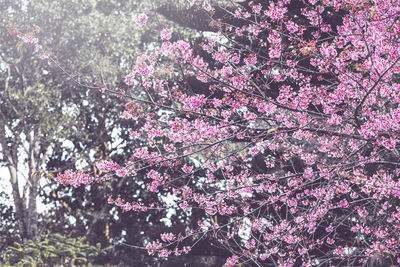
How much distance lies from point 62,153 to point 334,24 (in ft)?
30.8

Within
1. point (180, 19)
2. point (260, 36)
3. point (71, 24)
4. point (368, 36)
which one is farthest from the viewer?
point (71, 24)

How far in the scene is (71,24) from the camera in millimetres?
12766

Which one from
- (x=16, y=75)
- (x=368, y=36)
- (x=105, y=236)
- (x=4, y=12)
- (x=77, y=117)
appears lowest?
(x=105, y=236)

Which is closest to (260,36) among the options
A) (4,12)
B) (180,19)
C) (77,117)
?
(180,19)

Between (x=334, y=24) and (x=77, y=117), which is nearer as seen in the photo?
(x=334, y=24)

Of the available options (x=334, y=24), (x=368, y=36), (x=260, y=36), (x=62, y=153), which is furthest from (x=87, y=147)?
(x=368, y=36)

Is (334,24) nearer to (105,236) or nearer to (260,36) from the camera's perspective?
(260,36)

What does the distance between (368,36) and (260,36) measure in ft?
14.5

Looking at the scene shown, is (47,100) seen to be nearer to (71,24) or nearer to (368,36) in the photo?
(71,24)

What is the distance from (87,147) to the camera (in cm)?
1379

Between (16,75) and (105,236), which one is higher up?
(16,75)

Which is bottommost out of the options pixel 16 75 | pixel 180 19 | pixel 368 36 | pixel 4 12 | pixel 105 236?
pixel 105 236

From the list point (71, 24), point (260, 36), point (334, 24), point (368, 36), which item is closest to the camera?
point (368, 36)

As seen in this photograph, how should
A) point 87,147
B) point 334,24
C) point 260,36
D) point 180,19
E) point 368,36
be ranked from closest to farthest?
point 368,36 < point 260,36 < point 334,24 < point 180,19 < point 87,147
